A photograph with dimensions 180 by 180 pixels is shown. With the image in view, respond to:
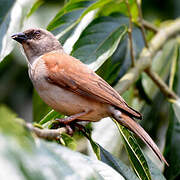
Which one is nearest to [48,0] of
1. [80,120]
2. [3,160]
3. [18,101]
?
[18,101]

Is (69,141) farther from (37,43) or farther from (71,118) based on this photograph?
(37,43)

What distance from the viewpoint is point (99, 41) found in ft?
12.5

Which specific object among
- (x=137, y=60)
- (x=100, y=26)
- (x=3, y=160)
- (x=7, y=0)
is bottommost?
(x=137, y=60)

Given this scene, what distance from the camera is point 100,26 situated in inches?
156

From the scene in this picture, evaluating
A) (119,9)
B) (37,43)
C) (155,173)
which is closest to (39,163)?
(155,173)

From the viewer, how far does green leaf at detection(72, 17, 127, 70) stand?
3.51 meters

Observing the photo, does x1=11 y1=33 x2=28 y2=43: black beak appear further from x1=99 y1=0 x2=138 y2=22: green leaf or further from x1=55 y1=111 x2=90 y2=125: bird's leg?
x1=99 y1=0 x2=138 y2=22: green leaf

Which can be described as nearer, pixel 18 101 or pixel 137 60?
pixel 137 60

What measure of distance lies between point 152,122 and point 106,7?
1.48 meters

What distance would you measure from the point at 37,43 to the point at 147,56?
1186 mm

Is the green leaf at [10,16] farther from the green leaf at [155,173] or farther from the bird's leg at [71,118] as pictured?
the green leaf at [155,173]

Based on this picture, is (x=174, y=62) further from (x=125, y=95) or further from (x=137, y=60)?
(x=125, y=95)

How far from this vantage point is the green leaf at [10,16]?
3.44 m

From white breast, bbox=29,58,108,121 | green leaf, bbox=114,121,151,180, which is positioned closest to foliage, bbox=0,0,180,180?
green leaf, bbox=114,121,151,180
